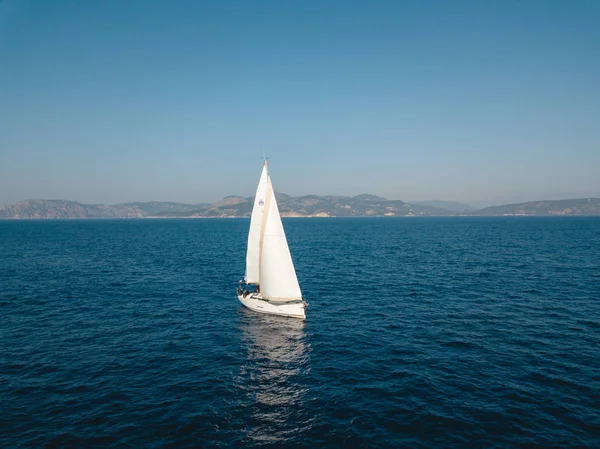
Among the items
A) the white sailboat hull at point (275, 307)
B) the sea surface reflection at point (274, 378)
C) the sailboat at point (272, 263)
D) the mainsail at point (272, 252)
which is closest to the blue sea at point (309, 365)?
Result: the sea surface reflection at point (274, 378)

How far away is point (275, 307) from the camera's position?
44.2 m

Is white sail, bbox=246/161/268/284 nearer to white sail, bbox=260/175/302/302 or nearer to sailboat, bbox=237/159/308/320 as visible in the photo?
sailboat, bbox=237/159/308/320

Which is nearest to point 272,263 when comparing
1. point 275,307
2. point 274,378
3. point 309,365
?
point 275,307

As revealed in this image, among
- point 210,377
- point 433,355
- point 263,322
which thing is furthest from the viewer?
point 263,322

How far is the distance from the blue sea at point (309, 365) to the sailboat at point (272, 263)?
211 centimetres

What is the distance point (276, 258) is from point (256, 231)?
5.15m

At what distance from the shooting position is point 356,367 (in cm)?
3019

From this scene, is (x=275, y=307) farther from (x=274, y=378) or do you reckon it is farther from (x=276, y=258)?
(x=274, y=378)

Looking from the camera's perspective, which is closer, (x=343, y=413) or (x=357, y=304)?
(x=343, y=413)

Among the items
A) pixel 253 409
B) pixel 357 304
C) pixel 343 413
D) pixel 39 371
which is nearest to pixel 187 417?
pixel 253 409

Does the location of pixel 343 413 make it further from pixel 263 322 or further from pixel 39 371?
pixel 39 371

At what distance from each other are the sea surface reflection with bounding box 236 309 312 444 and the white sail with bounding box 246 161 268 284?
6903 mm

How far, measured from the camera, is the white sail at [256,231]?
4416cm

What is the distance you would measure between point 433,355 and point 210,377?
68.9 ft
